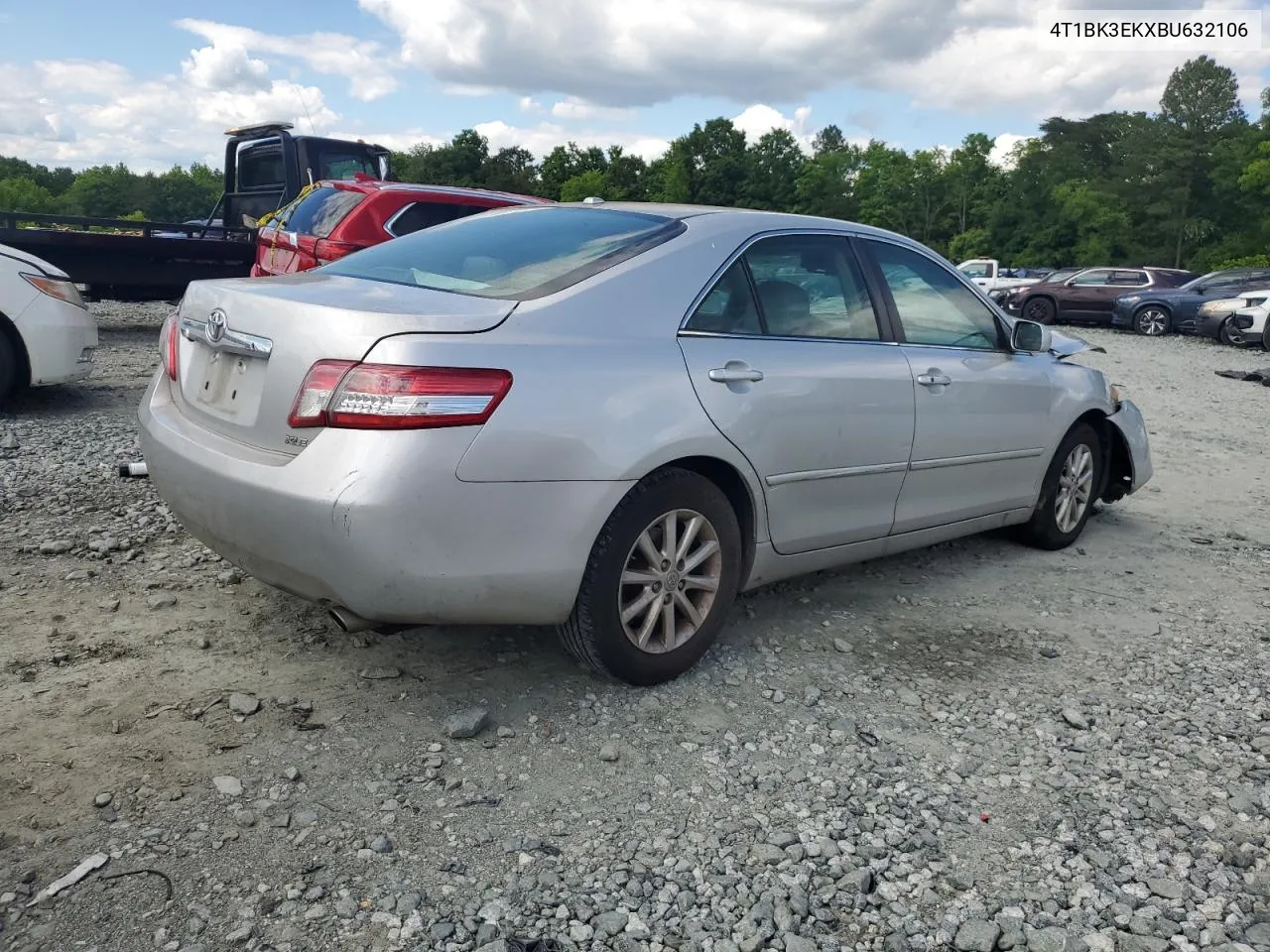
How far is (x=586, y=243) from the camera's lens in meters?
3.70

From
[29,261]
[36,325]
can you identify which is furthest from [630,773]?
[29,261]

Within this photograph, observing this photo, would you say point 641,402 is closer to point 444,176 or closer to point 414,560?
point 414,560

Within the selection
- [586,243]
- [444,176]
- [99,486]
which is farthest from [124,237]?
[444,176]

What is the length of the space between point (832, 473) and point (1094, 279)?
943 inches

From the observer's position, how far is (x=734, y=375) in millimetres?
3557

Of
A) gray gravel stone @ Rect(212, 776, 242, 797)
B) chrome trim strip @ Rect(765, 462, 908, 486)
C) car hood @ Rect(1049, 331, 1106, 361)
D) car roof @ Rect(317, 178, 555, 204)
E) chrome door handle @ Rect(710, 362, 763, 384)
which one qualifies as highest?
car roof @ Rect(317, 178, 555, 204)

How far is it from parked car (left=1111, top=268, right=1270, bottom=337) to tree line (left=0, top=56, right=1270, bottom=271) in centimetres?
3581

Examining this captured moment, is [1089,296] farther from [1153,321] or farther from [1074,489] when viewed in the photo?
[1074,489]

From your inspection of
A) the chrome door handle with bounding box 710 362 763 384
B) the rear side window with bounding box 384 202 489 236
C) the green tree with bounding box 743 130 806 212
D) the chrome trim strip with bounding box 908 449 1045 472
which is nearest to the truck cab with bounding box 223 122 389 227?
the rear side window with bounding box 384 202 489 236

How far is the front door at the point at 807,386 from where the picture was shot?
3.59 metres

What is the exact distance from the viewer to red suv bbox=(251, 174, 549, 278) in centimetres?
875

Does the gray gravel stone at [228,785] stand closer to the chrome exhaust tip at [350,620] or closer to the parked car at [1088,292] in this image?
the chrome exhaust tip at [350,620]

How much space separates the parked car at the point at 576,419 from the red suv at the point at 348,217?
484 cm

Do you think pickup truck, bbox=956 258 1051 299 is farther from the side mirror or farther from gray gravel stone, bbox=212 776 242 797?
gray gravel stone, bbox=212 776 242 797
